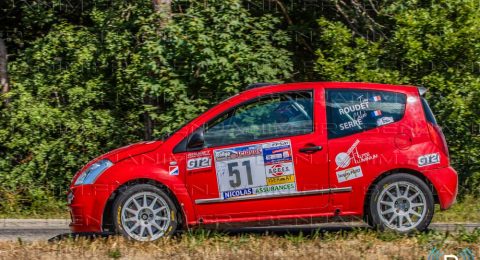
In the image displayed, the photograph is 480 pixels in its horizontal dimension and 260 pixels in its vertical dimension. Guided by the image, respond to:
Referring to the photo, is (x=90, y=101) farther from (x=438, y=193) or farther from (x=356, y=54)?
(x=438, y=193)

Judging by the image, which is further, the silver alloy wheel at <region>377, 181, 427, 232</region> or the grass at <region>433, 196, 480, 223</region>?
the grass at <region>433, 196, 480, 223</region>

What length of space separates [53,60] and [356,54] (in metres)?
5.06

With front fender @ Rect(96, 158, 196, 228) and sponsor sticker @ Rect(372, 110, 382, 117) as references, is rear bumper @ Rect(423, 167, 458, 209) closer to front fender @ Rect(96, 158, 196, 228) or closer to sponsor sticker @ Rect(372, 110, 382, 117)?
sponsor sticker @ Rect(372, 110, 382, 117)

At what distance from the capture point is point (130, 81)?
506 inches

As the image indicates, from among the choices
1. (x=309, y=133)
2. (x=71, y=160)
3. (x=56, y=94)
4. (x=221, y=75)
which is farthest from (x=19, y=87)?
(x=309, y=133)

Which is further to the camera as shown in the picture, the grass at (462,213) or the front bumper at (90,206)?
the grass at (462,213)

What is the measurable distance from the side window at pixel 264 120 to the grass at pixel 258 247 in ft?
3.56

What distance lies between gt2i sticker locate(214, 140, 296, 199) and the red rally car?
11 millimetres

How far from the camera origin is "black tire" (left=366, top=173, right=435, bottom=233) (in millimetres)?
8547

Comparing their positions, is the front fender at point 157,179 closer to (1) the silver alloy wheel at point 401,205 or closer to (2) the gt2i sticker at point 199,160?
(2) the gt2i sticker at point 199,160

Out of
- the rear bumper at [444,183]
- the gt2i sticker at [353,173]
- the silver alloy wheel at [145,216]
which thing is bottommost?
the silver alloy wheel at [145,216]

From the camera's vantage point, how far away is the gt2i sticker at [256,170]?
8.47 metres

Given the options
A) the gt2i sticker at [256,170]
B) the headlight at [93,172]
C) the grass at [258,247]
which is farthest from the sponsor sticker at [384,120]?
the headlight at [93,172]

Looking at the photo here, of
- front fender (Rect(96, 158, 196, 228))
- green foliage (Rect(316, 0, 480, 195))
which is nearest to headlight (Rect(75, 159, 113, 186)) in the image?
front fender (Rect(96, 158, 196, 228))
